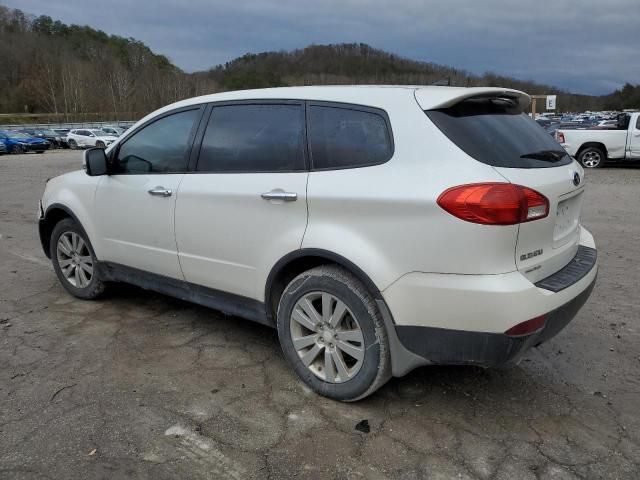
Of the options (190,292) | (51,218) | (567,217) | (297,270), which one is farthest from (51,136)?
(567,217)

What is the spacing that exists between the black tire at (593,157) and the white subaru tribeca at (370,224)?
15.6 meters

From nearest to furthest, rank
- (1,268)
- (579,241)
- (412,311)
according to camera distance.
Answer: (412,311) → (579,241) → (1,268)

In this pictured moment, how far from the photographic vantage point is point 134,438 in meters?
2.73

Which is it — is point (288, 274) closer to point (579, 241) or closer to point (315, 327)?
point (315, 327)

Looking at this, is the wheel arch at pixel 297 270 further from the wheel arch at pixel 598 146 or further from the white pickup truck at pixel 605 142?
the wheel arch at pixel 598 146

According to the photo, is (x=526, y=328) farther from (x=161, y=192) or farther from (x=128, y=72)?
(x=128, y=72)

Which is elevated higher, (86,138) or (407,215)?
(86,138)

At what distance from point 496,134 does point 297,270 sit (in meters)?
1.33

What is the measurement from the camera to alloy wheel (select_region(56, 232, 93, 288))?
4646mm

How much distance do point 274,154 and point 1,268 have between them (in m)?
4.19

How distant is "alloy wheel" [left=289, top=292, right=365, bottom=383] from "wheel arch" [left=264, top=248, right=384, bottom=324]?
19 centimetres

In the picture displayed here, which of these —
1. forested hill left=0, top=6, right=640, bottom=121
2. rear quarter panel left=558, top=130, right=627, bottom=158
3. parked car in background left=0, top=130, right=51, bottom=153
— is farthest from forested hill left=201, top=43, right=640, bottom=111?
rear quarter panel left=558, top=130, right=627, bottom=158

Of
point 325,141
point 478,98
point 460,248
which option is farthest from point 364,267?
point 478,98

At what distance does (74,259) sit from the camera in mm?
Answer: 4738
